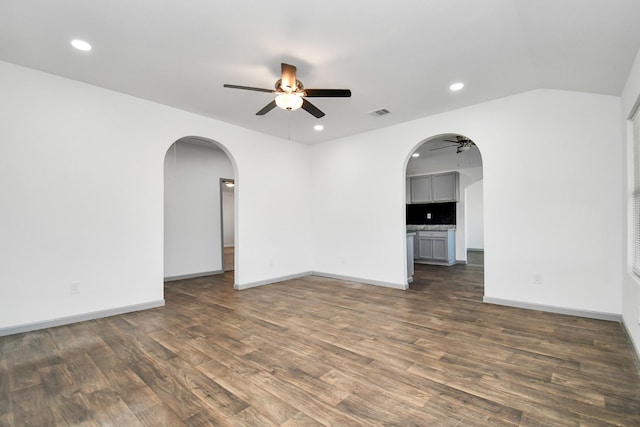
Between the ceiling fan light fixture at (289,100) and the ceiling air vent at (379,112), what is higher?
the ceiling air vent at (379,112)

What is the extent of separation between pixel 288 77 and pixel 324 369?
263 centimetres

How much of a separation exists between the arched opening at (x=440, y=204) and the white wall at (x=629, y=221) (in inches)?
149

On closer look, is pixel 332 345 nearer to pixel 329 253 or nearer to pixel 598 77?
pixel 329 253

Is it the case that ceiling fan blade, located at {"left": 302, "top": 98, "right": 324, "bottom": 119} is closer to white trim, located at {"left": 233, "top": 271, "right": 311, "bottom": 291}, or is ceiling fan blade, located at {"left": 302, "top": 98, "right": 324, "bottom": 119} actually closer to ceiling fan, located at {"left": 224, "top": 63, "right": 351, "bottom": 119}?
ceiling fan, located at {"left": 224, "top": 63, "right": 351, "bottom": 119}

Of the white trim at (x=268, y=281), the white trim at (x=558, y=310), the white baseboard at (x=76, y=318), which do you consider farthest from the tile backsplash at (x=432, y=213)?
the white baseboard at (x=76, y=318)

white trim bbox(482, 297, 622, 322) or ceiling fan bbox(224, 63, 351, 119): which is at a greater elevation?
ceiling fan bbox(224, 63, 351, 119)

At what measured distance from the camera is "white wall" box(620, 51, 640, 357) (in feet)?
8.61

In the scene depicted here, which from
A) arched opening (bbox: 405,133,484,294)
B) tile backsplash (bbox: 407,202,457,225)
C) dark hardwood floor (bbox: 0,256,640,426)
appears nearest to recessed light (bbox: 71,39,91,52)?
dark hardwood floor (bbox: 0,256,640,426)

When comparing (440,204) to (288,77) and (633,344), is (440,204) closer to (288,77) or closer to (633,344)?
(633,344)

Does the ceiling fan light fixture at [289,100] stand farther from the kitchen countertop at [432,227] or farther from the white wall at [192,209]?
the kitchen countertop at [432,227]

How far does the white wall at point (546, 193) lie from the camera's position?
3.42m

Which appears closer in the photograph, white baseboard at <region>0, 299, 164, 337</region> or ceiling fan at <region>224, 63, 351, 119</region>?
ceiling fan at <region>224, 63, 351, 119</region>

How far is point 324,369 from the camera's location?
235 cm

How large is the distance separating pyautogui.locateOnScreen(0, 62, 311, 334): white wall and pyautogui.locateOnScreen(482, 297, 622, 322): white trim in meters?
4.66
